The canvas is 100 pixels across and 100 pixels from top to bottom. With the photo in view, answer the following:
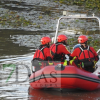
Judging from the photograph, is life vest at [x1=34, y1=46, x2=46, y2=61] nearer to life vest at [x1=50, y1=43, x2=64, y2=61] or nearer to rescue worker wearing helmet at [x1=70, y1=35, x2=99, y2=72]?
life vest at [x1=50, y1=43, x2=64, y2=61]

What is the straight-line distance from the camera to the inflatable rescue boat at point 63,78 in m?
7.97

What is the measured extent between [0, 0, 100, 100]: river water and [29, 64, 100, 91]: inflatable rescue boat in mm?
202

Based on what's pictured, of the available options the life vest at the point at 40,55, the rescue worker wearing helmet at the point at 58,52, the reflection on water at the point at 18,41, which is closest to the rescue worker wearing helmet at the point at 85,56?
the rescue worker wearing helmet at the point at 58,52

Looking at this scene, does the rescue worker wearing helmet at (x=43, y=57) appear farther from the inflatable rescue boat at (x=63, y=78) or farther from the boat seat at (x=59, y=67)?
the boat seat at (x=59, y=67)

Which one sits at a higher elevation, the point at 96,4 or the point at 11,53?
the point at 96,4

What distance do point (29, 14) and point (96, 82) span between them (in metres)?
16.2

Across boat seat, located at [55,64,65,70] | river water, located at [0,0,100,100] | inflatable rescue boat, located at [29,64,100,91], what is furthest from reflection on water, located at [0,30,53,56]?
boat seat, located at [55,64,65,70]

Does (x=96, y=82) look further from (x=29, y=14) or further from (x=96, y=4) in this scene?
(x=96, y=4)

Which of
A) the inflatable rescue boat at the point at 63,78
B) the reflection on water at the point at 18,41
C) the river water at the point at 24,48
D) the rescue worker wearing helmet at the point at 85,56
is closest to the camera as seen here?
the inflatable rescue boat at the point at 63,78

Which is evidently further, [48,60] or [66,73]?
[48,60]

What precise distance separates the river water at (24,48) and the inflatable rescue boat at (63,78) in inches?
8.0

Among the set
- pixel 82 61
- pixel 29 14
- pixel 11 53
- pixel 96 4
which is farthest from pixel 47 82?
pixel 96 4

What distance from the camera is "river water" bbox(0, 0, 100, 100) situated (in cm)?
824

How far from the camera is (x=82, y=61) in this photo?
28.1 ft
